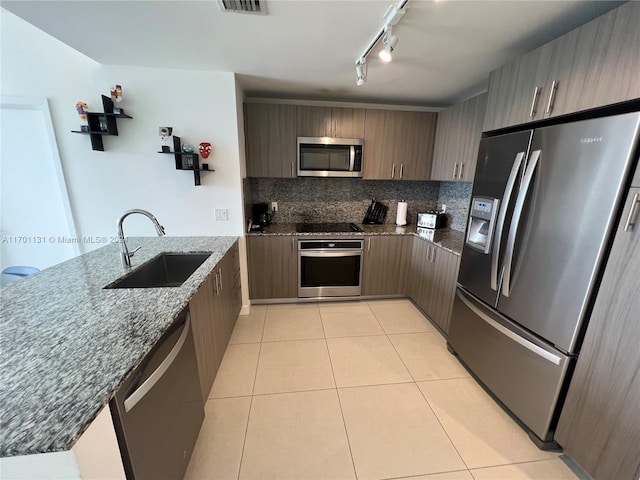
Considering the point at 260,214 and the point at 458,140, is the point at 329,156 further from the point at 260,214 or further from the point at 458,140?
the point at 458,140

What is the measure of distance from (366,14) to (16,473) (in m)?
2.15

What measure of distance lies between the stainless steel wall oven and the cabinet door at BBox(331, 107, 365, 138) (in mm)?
1235

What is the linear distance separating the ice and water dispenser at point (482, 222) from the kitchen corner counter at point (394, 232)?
46 centimetres

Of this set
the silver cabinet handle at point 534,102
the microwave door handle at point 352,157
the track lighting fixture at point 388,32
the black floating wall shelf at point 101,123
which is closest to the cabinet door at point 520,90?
the silver cabinet handle at point 534,102

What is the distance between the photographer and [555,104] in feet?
4.45

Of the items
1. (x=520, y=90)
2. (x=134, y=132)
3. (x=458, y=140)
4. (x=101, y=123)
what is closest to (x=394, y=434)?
(x=520, y=90)

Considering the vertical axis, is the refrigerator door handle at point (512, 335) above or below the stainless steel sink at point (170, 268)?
below

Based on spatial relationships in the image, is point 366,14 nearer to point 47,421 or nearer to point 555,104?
point 555,104

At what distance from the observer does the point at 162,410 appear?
1.03m

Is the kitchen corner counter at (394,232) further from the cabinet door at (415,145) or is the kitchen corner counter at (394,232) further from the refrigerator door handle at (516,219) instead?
the refrigerator door handle at (516,219)

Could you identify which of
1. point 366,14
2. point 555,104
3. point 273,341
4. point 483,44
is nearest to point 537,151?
point 555,104

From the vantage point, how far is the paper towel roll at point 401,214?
125 inches

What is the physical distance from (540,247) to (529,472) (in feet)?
3.96

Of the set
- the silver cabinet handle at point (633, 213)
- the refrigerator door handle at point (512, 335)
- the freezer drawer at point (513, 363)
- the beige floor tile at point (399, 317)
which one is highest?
the silver cabinet handle at point (633, 213)
